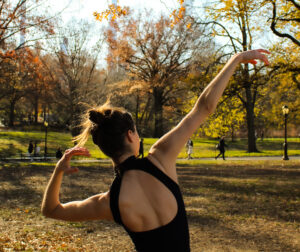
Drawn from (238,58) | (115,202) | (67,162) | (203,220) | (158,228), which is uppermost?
(238,58)

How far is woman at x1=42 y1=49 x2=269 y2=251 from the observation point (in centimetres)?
159

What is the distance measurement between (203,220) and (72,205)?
6538 millimetres

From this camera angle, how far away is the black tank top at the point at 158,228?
1.60 meters

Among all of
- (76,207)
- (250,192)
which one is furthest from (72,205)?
(250,192)

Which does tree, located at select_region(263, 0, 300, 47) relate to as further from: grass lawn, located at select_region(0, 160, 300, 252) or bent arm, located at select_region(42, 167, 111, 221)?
bent arm, located at select_region(42, 167, 111, 221)

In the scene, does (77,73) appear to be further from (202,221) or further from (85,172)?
(202,221)

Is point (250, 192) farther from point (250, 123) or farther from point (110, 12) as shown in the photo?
point (250, 123)

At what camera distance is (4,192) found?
11.5 meters

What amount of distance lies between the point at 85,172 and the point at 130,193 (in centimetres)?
1599

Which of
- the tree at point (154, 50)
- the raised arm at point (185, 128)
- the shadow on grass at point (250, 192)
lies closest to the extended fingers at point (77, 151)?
the raised arm at point (185, 128)

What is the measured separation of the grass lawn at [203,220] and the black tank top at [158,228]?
469cm

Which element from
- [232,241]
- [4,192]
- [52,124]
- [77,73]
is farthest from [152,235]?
[52,124]

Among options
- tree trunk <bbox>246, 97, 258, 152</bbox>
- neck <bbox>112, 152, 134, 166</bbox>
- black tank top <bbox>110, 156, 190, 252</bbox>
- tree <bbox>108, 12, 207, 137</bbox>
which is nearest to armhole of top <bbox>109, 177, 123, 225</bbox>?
black tank top <bbox>110, 156, 190, 252</bbox>

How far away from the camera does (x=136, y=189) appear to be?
1.58 metres
